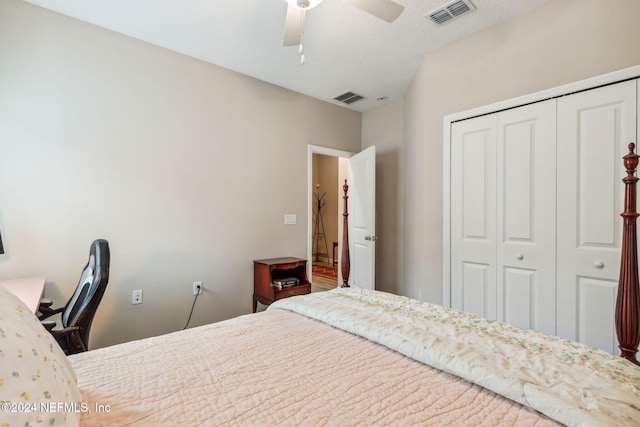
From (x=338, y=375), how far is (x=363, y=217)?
116 inches

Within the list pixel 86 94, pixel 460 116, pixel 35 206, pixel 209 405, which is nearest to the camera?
pixel 209 405

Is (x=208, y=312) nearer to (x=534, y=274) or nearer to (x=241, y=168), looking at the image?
(x=241, y=168)

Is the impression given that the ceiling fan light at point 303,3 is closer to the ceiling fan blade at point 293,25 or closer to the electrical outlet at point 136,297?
the ceiling fan blade at point 293,25

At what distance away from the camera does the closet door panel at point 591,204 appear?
1.86 meters

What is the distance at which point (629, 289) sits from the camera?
1.18 metres

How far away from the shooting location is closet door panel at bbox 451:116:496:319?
2453 mm

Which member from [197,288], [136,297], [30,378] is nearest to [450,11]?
[30,378]

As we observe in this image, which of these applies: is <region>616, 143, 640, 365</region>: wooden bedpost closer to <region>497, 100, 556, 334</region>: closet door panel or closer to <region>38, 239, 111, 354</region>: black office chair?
<region>497, 100, 556, 334</region>: closet door panel

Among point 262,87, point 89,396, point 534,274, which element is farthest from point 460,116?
point 89,396

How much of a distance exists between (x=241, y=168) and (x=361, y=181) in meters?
1.55

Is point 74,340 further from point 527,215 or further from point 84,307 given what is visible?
point 527,215

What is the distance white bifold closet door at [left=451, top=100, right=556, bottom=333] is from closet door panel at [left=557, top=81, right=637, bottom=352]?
3.0 inches

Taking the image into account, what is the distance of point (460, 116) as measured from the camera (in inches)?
103

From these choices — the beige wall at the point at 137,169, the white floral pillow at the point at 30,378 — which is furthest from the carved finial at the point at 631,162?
the beige wall at the point at 137,169
